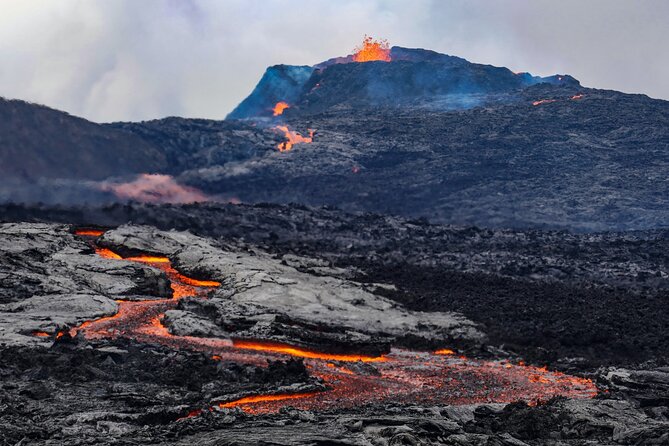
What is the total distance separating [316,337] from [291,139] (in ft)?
291

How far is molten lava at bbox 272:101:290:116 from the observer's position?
172425 millimetres

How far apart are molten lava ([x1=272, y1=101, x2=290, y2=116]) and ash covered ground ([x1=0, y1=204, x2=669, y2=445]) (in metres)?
88.3

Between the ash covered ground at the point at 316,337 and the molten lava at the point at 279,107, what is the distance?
8827 centimetres

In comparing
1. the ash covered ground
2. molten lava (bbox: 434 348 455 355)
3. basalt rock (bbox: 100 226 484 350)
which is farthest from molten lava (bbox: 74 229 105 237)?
molten lava (bbox: 434 348 455 355)

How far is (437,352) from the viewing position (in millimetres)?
47781

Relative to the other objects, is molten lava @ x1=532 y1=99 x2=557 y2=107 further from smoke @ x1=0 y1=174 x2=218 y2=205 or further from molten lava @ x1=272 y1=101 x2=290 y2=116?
smoke @ x1=0 y1=174 x2=218 y2=205

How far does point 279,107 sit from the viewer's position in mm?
175625

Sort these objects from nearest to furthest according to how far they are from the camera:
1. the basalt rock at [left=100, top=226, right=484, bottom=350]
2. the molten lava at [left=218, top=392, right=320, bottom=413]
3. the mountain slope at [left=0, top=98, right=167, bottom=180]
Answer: the molten lava at [left=218, top=392, right=320, bottom=413] < the basalt rock at [left=100, top=226, right=484, bottom=350] < the mountain slope at [left=0, top=98, right=167, bottom=180]

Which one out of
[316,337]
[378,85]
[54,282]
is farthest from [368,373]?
[378,85]

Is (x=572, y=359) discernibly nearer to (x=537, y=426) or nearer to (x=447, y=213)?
(x=537, y=426)

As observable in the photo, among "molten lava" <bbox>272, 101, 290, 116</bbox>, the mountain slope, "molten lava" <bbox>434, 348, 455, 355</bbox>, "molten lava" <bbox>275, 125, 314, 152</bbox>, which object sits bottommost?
"molten lava" <bbox>434, 348, 455, 355</bbox>

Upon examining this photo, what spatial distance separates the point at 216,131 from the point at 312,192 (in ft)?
65.2

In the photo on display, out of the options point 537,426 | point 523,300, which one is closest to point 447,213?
point 523,300

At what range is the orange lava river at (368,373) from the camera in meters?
32.7
